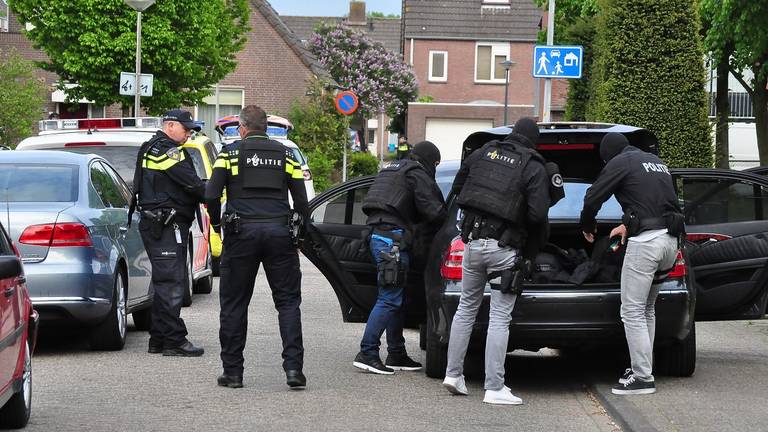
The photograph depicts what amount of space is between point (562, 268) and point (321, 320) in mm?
4234

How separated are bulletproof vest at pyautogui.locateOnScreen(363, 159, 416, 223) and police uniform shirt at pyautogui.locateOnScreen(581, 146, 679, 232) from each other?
1.35 metres

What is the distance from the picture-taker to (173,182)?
1039 cm

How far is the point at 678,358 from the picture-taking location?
373 inches

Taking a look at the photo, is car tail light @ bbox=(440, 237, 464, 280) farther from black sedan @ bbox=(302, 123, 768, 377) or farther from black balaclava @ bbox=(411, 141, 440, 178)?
black balaclava @ bbox=(411, 141, 440, 178)

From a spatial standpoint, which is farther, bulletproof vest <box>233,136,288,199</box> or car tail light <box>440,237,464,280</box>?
car tail light <box>440,237,464,280</box>

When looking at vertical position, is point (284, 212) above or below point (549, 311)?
above

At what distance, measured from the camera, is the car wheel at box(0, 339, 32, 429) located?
6980mm

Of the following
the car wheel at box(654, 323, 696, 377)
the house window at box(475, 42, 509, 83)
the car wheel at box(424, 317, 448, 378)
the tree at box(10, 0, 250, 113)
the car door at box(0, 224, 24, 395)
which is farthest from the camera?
the house window at box(475, 42, 509, 83)

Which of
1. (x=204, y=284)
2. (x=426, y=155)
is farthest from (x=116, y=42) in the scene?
(x=426, y=155)

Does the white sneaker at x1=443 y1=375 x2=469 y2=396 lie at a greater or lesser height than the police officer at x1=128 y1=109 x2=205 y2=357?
lesser

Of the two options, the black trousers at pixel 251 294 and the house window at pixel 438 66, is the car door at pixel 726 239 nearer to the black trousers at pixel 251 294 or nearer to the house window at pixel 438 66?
the black trousers at pixel 251 294

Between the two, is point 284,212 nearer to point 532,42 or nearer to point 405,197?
point 405,197

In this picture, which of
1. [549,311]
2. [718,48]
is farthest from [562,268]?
[718,48]

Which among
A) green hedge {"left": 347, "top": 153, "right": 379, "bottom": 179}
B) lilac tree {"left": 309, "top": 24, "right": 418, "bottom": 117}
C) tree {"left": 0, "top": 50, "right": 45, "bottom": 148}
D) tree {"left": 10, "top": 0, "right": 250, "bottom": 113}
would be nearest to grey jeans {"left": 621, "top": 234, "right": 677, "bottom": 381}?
tree {"left": 10, "top": 0, "right": 250, "bottom": 113}
